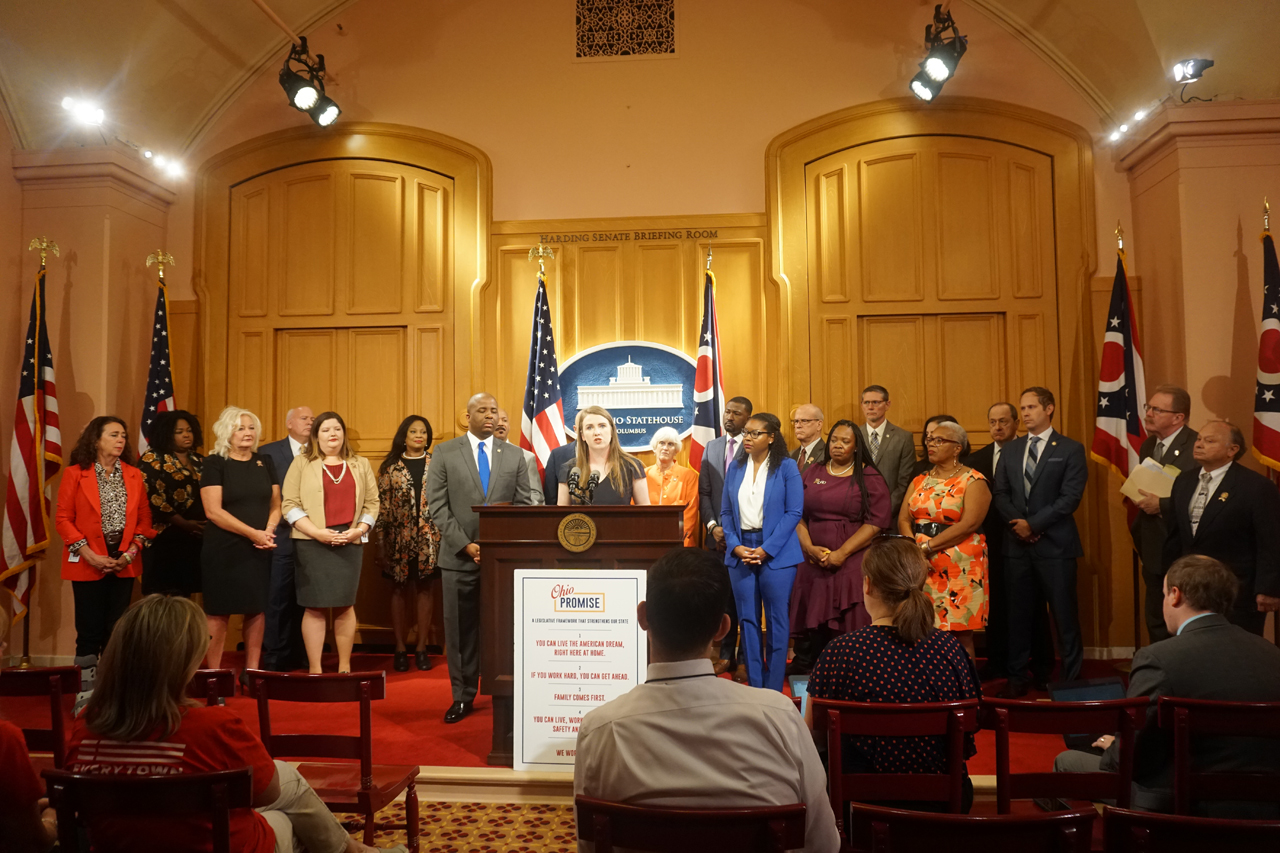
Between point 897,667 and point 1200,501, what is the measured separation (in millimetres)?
3011

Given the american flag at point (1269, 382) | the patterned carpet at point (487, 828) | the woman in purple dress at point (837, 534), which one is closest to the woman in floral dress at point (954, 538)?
the woman in purple dress at point (837, 534)

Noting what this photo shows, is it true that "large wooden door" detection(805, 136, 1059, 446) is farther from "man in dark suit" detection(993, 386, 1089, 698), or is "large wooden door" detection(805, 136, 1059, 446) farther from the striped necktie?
the striped necktie

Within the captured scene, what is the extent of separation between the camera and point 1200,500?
14.7 feet

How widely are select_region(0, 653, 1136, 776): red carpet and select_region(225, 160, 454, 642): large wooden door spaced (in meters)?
2.26

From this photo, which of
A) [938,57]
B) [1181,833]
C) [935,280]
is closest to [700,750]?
[1181,833]

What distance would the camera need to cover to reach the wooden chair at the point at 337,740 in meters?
2.66

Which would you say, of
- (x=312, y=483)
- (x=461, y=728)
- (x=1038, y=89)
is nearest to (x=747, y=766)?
(x=461, y=728)

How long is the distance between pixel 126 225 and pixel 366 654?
371 centimetres

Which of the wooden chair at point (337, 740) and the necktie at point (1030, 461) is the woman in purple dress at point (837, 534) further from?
the wooden chair at point (337, 740)

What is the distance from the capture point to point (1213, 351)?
573cm

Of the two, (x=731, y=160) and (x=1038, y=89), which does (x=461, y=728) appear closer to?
(x=731, y=160)

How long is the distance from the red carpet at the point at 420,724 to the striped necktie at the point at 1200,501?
1296mm

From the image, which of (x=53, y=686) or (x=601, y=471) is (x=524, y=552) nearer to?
(x=601, y=471)

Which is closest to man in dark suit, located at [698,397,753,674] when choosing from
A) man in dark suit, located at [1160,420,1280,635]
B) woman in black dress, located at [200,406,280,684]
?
man in dark suit, located at [1160,420,1280,635]
